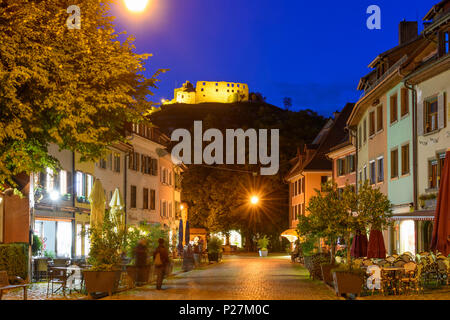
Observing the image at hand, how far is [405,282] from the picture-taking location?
66.2 feet

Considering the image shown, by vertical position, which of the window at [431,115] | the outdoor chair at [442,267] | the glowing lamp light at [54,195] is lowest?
the outdoor chair at [442,267]

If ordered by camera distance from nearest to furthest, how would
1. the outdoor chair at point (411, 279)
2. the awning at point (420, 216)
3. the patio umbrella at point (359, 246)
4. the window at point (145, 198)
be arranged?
the outdoor chair at point (411, 279) → the awning at point (420, 216) → the patio umbrella at point (359, 246) → the window at point (145, 198)

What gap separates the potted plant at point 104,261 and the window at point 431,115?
562 inches

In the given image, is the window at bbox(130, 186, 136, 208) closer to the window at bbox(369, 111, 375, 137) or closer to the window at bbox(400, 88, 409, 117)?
the window at bbox(369, 111, 375, 137)

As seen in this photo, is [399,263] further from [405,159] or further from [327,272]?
[405,159]

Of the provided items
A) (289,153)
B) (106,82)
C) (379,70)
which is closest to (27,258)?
(106,82)

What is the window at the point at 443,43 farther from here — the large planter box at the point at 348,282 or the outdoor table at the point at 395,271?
the large planter box at the point at 348,282

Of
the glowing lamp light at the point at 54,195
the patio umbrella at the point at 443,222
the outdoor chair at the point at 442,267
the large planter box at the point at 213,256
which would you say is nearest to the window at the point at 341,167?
the large planter box at the point at 213,256

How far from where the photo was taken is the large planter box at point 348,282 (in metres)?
18.9

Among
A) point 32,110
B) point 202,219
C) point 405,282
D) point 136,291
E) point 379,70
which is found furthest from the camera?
point 202,219

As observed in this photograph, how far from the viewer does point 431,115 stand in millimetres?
29359

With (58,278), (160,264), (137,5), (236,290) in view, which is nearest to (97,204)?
(160,264)

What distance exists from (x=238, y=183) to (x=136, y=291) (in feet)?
184
